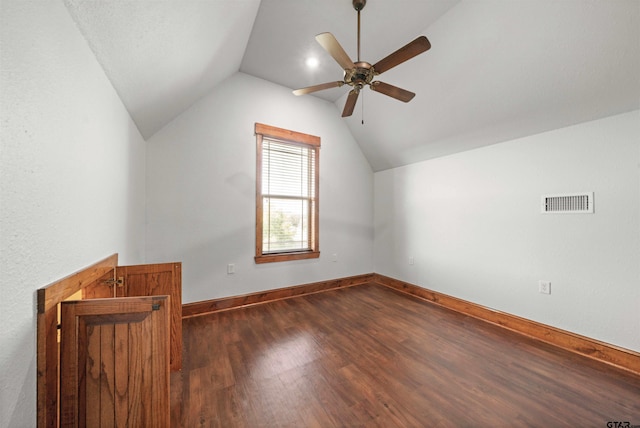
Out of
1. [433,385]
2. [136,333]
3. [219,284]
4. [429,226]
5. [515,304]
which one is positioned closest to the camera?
[136,333]

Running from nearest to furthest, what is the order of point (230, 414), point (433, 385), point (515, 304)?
point (230, 414) → point (433, 385) → point (515, 304)

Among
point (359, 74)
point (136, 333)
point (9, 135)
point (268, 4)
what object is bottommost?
point (136, 333)

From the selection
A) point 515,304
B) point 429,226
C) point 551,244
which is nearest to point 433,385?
point 515,304

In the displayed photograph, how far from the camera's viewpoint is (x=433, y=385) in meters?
1.64

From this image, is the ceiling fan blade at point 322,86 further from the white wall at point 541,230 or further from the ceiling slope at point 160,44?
the white wall at point 541,230

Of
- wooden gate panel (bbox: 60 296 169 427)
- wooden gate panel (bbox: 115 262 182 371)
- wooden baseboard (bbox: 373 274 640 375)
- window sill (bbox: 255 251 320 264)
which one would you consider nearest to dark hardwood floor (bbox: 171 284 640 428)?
wooden baseboard (bbox: 373 274 640 375)

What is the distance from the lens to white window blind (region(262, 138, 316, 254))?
10.8ft

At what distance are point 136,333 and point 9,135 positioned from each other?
742 mm

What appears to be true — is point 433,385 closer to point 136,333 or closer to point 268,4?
point 136,333

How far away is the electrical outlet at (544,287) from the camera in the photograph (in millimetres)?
2283

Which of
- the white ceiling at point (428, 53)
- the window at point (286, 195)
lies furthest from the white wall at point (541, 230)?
the window at point (286, 195)

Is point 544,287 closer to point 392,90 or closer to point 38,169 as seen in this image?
point 392,90

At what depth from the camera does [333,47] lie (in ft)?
5.38

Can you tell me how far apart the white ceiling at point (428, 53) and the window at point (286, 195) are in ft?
2.94
